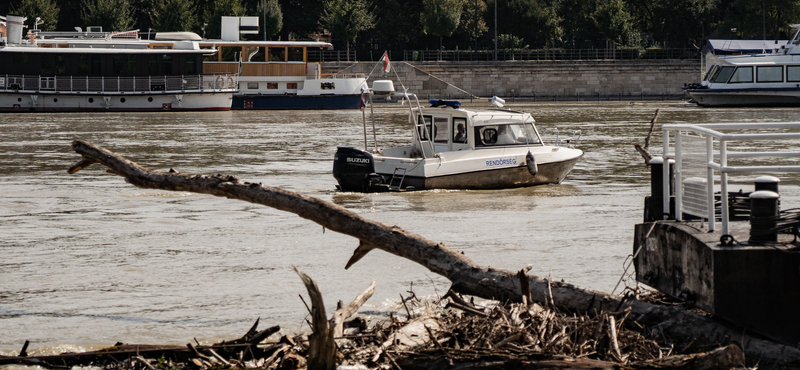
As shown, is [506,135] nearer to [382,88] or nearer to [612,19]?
[382,88]

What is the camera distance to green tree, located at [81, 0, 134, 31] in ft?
201

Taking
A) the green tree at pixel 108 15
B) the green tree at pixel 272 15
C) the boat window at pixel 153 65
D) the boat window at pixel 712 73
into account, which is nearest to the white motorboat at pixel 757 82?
the boat window at pixel 712 73

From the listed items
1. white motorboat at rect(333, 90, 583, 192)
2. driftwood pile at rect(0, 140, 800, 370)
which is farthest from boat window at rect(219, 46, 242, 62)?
driftwood pile at rect(0, 140, 800, 370)

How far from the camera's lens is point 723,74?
159 ft

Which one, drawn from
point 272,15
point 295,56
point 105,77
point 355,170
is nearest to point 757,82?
point 295,56

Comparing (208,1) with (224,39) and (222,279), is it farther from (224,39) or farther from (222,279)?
(222,279)

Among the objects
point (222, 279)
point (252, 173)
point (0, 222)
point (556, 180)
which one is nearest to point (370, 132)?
point (252, 173)

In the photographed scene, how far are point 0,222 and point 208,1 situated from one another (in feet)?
178

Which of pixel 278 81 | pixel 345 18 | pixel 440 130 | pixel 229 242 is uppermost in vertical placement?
pixel 345 18

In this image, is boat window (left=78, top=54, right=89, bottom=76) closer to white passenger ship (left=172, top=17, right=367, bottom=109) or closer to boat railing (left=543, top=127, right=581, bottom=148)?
white passenger ship (left=172, top=17, right=367, bottom=109)

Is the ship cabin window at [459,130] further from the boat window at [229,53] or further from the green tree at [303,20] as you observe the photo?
the green tree at [303,20]

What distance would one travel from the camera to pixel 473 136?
18.0 meters

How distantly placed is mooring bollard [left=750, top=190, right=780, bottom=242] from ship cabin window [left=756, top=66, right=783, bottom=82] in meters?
44.0

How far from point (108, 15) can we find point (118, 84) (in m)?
17.5
